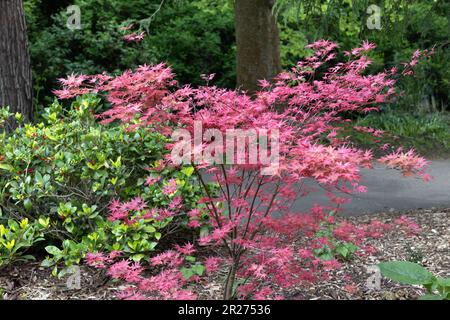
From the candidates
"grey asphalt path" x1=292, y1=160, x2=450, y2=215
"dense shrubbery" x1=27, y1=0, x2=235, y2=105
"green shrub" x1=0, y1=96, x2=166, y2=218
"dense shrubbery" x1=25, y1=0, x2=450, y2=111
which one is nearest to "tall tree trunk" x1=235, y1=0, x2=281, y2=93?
"dense shrubbery" x1=25, y1=0, x2=450, y2=111

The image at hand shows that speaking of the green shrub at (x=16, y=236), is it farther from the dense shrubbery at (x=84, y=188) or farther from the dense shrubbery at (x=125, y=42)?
the dense shrubbery at (x=125, y=42)

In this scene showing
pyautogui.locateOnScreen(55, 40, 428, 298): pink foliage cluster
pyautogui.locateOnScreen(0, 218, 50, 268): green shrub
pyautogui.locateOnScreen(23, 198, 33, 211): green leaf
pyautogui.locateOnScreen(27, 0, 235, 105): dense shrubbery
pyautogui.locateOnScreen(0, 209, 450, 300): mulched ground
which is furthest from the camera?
pyautogui.locateOnScreen(27, 0, 235, 105): dense shrubbery

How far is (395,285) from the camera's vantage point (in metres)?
4.29

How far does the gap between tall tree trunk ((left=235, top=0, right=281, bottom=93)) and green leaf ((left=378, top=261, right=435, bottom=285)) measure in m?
5.90

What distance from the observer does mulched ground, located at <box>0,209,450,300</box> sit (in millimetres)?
4156

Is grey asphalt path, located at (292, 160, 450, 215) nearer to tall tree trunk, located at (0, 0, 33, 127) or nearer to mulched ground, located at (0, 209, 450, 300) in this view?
mulched ground, located at (0, 209, 450, 300)

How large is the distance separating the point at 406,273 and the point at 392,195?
3994 millimetres

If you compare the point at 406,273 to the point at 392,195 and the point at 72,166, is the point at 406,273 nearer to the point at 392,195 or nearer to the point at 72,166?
the point at 72,166

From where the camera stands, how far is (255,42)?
350 inches

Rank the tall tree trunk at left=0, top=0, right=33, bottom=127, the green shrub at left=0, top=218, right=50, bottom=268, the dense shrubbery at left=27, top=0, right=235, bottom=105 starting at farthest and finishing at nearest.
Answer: the dense shrubbery at left=27, top=0, right=235, bottom=105
the tall tree trunk at left=0, top=0, right=33, bottom=127
the green shrub at left=0, top=218, right=50, bottom=268

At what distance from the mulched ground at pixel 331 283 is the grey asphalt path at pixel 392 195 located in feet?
3.56

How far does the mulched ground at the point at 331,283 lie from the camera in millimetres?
4156
